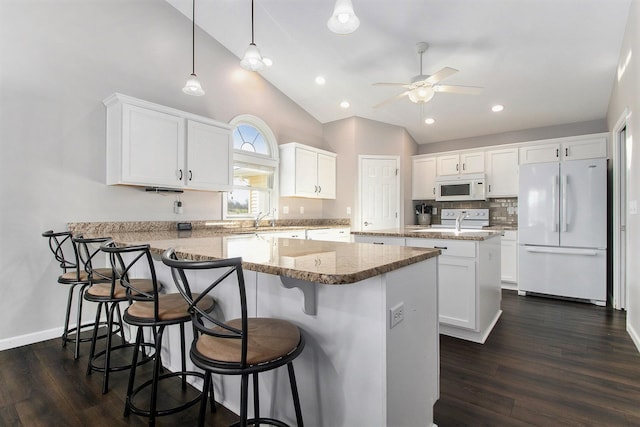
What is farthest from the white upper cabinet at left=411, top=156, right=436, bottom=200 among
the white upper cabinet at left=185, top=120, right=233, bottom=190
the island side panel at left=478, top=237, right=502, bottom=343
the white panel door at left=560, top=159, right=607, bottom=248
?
the white upper cabinet at left=185, top=120, right=233, bottom=190

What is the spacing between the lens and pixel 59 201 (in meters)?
2.90

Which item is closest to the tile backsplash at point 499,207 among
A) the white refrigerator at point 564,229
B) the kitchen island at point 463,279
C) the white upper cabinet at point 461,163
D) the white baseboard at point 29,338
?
the white upper cabinet at point 461,163

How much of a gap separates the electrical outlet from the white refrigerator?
3.78 metres

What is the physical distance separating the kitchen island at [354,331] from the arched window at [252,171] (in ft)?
10.1

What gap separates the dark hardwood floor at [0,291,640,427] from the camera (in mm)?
1658

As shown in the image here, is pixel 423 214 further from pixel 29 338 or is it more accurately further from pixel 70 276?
pixel 29 338

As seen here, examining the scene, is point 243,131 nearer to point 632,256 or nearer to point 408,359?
point 408,359

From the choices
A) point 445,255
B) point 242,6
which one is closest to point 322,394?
point 445,255

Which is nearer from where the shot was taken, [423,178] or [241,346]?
[241,346]

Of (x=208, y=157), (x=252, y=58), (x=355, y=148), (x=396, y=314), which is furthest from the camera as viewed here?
(x=355, y=148)

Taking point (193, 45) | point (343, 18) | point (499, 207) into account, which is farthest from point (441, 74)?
point (499, 207)

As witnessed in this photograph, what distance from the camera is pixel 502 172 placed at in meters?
4.93

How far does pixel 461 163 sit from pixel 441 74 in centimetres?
277

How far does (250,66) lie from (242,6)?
1.75 metres
